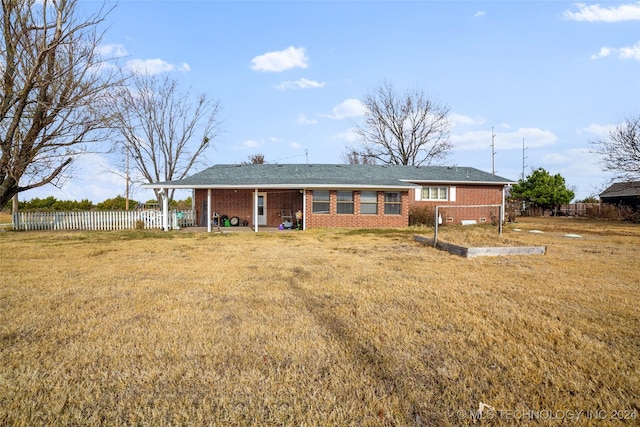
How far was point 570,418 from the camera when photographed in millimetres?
2441

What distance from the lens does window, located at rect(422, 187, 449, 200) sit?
2325 centimetres

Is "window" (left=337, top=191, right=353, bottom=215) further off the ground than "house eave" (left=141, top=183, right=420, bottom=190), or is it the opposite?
"house eave" (left=141, top=183, right=420, bottom=190)

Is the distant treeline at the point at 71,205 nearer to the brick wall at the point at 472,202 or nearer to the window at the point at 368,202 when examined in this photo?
the window at the point at 368,202

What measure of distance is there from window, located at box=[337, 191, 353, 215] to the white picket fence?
954 cm

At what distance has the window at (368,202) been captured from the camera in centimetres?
1950

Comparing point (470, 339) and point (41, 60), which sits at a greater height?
point (41, 60)

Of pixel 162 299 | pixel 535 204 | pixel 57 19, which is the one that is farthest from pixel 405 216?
pixel 535 204

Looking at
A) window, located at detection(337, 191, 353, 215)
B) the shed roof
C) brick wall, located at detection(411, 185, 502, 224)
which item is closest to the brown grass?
window, located at detection(337, 191, 353, 215)

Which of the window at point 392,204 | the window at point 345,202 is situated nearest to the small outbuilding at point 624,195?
the window at point 392,204

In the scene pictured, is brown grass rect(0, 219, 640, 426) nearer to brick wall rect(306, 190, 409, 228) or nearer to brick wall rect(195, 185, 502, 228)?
brick wall rect(306, 190, 409, 228)

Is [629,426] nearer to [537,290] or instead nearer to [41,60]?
[537,290]

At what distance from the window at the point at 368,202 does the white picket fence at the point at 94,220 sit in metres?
10.8

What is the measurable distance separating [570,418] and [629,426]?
0.38 meters

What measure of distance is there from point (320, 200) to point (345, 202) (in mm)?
1429
